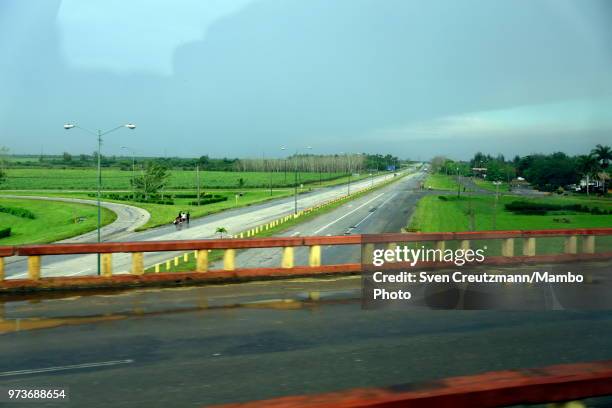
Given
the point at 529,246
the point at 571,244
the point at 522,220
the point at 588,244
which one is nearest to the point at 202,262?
the point at 529,246

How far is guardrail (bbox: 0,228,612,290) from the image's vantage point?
11.7 meters

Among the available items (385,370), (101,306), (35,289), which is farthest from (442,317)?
(35,289)

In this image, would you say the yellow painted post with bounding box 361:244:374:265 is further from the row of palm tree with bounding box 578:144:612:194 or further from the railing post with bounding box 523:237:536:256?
the row of palm tree with bounding box 578:144:612:194

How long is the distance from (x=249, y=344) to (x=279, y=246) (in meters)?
5.95

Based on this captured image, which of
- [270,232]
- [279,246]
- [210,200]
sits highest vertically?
[279,246]

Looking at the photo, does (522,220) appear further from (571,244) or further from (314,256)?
(314,256)

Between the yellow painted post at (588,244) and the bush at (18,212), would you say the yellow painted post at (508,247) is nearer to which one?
the yellow painted post at (588,244)

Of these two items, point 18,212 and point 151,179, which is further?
point 151,179

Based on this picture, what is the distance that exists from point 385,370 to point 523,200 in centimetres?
3787

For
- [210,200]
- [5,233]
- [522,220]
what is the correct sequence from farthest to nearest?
[210,200]
[5,233]
[522,220]

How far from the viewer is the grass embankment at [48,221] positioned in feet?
180

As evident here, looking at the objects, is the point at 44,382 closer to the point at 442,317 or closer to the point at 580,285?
the point at 442,317

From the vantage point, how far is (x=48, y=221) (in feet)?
227

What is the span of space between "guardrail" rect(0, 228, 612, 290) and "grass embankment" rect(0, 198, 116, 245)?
40.7 m
